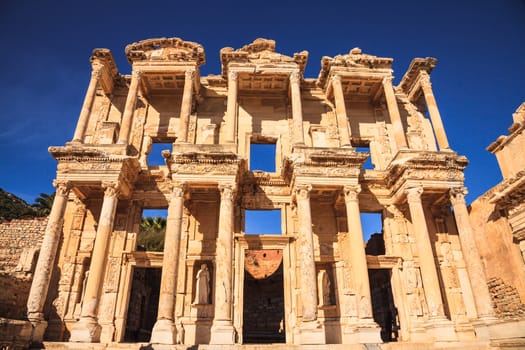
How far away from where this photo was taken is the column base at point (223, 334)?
1063cm

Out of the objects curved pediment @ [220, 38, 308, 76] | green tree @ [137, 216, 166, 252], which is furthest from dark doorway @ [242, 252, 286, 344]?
curved pediment @ [220, 38, 308, 76]

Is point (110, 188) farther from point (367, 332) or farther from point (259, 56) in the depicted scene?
point (367, 332)

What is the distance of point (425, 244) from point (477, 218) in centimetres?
510

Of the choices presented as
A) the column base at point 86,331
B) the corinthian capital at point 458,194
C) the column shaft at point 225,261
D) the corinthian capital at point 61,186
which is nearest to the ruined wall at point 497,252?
the corinthian capital at point 458,194

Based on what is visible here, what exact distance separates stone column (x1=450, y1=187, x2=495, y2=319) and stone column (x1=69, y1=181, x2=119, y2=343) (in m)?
12.2

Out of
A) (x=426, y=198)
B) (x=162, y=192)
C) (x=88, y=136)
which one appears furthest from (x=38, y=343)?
(x=426, y=198)

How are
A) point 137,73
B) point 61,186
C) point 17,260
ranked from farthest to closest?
point 17,260 → point 137,73 → point 61,186

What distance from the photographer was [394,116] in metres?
15.2

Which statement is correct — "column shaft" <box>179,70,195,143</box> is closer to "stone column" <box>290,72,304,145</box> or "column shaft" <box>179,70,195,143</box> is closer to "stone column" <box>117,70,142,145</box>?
"stone column" <box>117,70,142,145</box>

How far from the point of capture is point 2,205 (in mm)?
25109

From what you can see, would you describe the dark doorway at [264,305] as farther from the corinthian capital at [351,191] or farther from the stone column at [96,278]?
the stone column at [96,278]

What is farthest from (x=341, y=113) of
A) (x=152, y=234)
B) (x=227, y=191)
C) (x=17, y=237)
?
(x=152, y=234)

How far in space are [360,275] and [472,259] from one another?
158 inches

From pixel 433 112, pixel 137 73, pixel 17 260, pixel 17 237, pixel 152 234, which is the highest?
pixel 137 73
